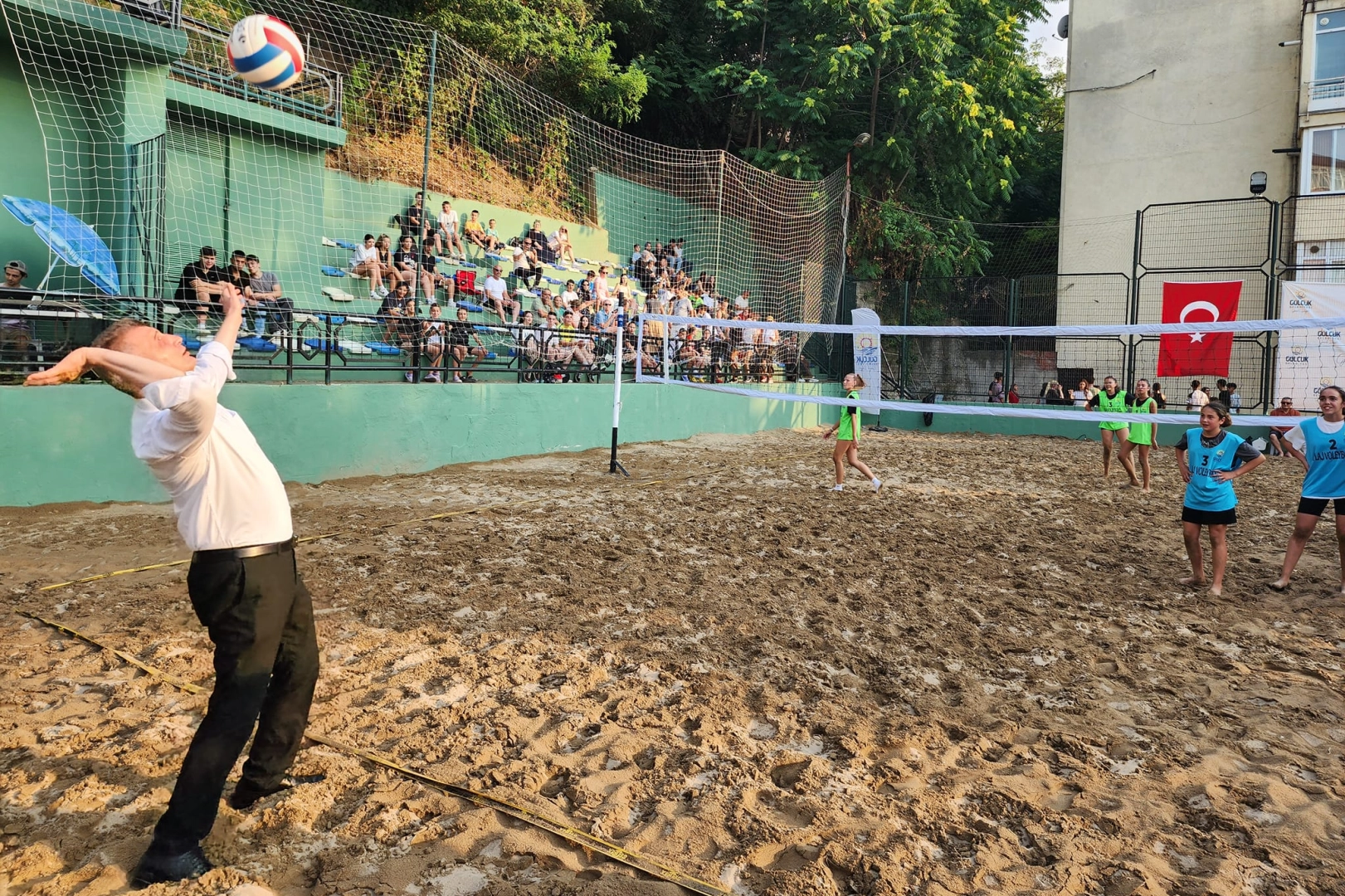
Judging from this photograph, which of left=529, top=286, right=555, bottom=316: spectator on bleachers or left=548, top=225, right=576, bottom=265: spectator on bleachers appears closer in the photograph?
left=529, top=286, right=555, bottom=316: spectator on bleachers

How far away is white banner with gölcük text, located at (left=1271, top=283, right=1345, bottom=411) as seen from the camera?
15.3 metres

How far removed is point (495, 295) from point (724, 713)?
10402 mm

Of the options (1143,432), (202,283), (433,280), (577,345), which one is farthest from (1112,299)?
(202,283)

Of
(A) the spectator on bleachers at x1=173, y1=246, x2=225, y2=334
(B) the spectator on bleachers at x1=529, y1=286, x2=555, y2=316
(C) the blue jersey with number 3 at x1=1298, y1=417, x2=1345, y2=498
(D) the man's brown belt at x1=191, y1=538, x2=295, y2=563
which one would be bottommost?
(D) the man's brown belt at x1=191, y1=538, x2=295, y2=563

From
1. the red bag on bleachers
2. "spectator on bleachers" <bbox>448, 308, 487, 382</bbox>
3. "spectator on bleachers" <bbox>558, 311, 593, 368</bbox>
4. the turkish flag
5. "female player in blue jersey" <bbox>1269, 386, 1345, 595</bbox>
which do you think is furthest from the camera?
the turkish flag

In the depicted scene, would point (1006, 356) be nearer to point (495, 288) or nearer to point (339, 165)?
point (495, 288)

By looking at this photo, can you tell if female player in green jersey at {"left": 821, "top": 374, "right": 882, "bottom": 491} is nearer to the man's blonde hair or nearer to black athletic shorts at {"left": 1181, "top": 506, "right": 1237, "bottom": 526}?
black athletic shorts at {"left": 1181, "top": 506, "right": 1237, "bottom": 526}

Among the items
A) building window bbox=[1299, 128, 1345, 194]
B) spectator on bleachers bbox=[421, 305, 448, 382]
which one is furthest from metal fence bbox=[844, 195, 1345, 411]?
spectator on bleachers bbox=[421, 305, 448, 382]

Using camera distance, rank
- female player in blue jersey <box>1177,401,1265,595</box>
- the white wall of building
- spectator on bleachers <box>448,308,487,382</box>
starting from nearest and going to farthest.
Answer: female player in blue jersey <box>1177,401,1265,595</box> < spectator on bleachers <box>448,308,487,382</box> < the white wall of building

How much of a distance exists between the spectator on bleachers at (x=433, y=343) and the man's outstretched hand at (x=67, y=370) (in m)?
7.84

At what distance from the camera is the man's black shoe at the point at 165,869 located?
2.42m

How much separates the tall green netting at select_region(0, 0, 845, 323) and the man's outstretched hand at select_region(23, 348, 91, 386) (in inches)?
279

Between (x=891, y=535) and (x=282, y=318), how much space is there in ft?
22.7

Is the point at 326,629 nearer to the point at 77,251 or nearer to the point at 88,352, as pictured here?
the point at 88,352
